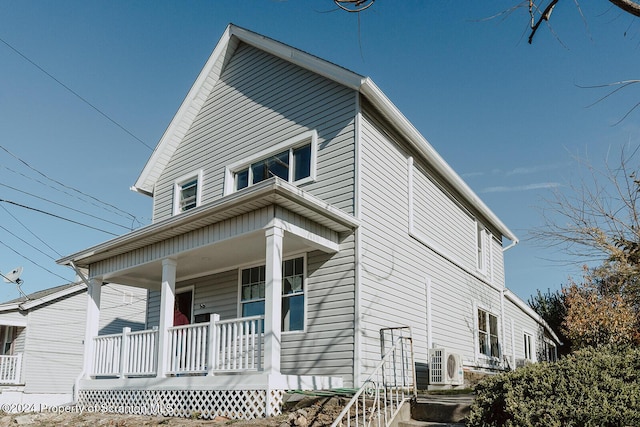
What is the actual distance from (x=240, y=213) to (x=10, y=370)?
16.9 meters

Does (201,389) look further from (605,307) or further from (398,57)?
(605,307)

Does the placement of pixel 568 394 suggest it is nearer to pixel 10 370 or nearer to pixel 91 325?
pixel 91 325

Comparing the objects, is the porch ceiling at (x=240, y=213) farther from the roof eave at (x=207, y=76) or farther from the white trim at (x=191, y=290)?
the roof eave at (x=207, y=76)

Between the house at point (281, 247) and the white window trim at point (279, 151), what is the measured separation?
31mm

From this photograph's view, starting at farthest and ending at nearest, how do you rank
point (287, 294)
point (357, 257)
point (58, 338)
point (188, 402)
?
1. point (58, 338)
2. point (287, 294)
3. point (357, 257)
4. point (188, 402)

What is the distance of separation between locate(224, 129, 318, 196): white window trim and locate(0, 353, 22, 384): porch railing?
13.6 m

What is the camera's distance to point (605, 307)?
19.0m

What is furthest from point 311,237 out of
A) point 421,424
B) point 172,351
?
point 421,424

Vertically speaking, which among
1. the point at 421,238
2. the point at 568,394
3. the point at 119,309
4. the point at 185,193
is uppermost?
the point at 185,193

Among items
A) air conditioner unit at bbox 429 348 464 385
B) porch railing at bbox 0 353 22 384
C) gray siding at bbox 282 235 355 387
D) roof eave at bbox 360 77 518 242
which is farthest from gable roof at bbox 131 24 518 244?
porch railing at bbox 0 353 22 384

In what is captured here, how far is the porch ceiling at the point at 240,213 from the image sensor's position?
28.1 feet

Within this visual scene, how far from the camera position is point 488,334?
51.8 ft

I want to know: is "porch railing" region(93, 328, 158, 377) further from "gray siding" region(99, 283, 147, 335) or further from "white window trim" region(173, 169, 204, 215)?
"gray siding" region(99, 283, 147, 335)

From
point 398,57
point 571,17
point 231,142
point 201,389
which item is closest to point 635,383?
point 571,17
